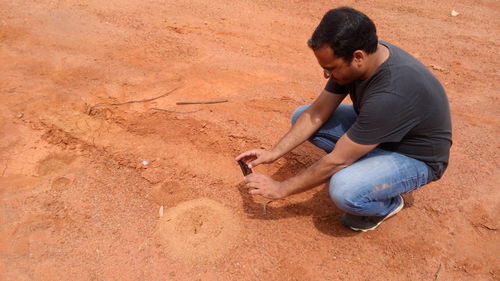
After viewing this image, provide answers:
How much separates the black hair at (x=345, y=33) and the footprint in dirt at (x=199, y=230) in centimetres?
132

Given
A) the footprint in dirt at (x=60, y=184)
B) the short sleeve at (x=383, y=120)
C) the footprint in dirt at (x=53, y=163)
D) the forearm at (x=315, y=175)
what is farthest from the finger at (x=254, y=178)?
the footprint in dirt at (x=53, y=163)

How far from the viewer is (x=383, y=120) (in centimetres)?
189

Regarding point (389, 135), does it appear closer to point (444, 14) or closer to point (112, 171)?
point (112, 171)

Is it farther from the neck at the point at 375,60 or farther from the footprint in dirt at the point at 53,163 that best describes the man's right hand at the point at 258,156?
the footprint in dirt at the point at 53,163

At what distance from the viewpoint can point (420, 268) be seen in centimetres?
222

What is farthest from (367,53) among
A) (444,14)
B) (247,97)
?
(444,14)

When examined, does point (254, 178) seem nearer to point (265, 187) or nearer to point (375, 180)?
point (265, 187)

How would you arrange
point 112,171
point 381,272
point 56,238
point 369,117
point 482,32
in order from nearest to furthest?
1. point 369,117
2. point 381,272
3. point 56,238
4. point 112,171
5. point 482,32

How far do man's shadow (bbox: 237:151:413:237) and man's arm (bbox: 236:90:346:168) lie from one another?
1.09ft

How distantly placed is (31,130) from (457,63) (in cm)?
457

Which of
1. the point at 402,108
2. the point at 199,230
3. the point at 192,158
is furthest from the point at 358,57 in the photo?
the point at 192,158

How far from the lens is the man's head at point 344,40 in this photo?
180 centimetres

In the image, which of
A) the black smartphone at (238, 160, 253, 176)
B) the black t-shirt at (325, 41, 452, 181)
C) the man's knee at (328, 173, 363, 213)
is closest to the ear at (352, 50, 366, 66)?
the black t-shirt at (325, 41, 452, 181)

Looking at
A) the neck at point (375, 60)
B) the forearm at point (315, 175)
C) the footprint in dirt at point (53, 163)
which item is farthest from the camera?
the footprint in dirt at point (53, 163)
